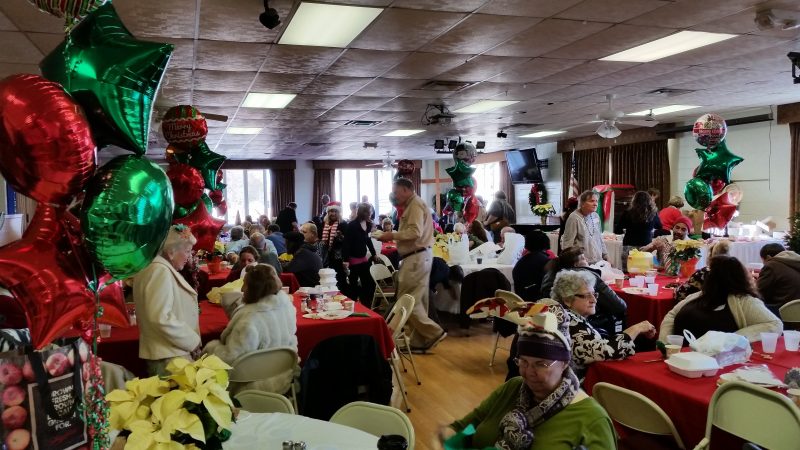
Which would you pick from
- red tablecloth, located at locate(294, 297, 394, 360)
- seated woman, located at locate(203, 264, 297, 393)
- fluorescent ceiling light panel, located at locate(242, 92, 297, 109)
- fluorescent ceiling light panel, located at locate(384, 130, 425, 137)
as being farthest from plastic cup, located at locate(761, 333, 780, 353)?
fluorescent ceiling light panel, located at locate(384, 130, 425, 137)

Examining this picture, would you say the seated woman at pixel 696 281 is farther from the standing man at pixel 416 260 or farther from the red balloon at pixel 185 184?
the red balloon at pixel 185 184

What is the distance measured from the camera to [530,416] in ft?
7.00

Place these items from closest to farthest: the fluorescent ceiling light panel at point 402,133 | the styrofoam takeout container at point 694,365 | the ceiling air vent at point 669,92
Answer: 1. the styrofoam takeout container at point 694,365
2. the ceiling air vent at point 669,92
3. the fluorescent ceiling light panel at point 402,133

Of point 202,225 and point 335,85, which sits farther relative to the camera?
point 335,85

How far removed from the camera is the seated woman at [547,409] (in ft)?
6.65

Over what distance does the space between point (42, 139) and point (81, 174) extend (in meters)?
0.11

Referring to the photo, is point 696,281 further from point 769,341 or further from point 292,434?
point 292,434

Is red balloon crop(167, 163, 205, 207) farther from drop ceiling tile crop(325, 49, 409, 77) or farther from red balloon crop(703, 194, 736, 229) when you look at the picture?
red balloon crop(703, 194, 736, 229)

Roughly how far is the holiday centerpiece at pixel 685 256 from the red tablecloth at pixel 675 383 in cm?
239

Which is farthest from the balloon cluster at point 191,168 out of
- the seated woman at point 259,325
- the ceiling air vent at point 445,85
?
the ceiling air vent at point 445,85

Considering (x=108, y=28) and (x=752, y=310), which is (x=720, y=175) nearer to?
(x=752, y=310)

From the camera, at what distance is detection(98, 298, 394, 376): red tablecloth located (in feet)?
11.5

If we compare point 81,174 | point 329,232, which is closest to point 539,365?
point 81,174

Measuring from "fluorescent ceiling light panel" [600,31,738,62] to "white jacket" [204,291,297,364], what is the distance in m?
3.92
